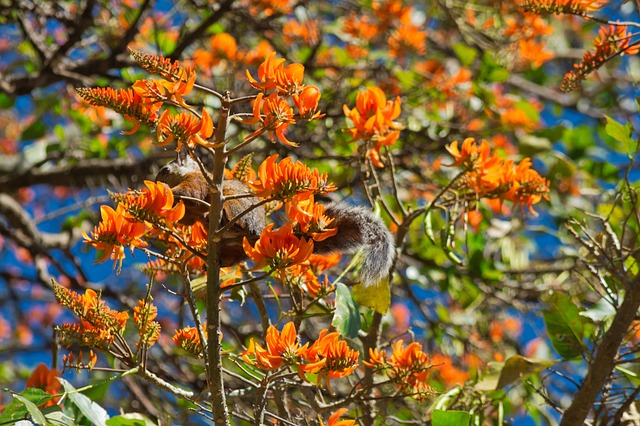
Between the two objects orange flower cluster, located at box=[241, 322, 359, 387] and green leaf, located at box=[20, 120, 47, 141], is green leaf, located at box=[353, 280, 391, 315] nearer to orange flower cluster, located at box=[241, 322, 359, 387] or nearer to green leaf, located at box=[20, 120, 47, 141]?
orange flower cluster, located at box=[241, 322, 359, 387]

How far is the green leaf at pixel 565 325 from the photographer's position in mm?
2477

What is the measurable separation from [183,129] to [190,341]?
1.75 ft

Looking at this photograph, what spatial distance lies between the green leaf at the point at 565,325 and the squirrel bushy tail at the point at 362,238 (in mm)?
587

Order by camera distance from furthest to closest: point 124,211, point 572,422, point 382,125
Answer: 1. point 382,125
2. point 572,422
3. point 124,211

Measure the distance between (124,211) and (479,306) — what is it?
3.10m

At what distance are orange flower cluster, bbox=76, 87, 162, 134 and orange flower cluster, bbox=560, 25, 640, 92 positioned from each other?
1.20 metres

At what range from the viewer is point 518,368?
250 centimetres

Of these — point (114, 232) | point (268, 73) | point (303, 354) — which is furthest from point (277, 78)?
point (303, 354)

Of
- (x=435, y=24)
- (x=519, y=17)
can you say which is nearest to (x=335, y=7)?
(x=519, y=17)

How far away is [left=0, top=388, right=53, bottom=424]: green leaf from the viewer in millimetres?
1883

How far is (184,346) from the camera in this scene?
6.27 ft

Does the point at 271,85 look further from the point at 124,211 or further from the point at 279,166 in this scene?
the point at 124,211

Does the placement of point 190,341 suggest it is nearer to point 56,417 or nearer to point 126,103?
point 56,417

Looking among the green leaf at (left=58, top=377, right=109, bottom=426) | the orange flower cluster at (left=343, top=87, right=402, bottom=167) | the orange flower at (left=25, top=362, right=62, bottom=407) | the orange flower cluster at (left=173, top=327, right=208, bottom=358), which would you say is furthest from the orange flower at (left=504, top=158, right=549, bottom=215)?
the orange flower at (left=25, top=362, right=62, bottom=407)
